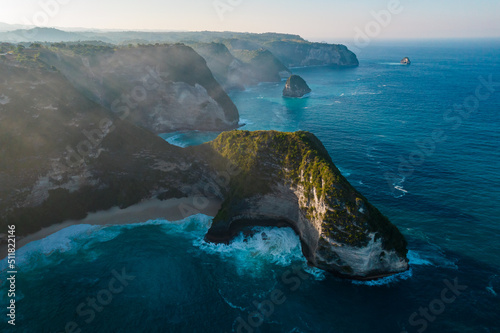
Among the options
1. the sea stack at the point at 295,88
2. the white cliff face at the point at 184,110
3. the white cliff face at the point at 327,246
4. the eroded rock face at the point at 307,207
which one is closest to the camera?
the eroded rock face at the point at 307,207

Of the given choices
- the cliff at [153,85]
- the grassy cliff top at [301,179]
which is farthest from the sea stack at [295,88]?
the grassy cliff top at [301,179]

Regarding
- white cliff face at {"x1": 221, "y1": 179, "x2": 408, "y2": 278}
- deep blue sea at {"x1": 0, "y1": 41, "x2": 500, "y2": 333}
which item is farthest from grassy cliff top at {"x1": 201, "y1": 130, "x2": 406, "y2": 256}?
deep blue sea at {"x1": 0, "y1": 41, "x2": 500, "y2": 333}

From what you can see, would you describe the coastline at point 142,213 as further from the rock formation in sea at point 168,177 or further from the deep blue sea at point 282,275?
the deep blue sea at point 282,275

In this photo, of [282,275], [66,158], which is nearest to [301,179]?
[282,275]

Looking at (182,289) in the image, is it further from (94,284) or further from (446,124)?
(446,124)

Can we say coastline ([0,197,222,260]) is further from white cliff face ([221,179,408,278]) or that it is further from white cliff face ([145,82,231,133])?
white cliff face ([145,82,231,133])

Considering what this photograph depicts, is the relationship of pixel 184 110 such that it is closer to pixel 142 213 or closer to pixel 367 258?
pixel 142 213

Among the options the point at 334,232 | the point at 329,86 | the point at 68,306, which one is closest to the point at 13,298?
the point at 68,306
